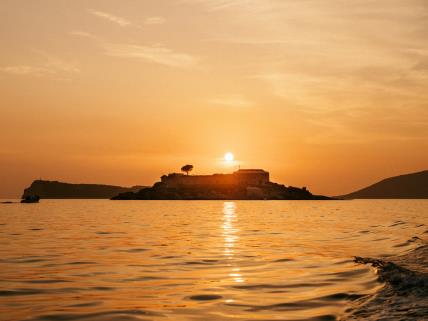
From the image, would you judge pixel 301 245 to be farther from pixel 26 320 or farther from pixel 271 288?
pixel 26 320

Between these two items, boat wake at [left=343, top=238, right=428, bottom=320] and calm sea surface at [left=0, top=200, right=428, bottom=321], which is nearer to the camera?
boat wake at [left=343, top=238, right=428, bottom=320]

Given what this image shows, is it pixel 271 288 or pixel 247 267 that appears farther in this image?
pixel 247 267

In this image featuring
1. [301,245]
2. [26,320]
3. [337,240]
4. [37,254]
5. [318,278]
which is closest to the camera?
[26,320]

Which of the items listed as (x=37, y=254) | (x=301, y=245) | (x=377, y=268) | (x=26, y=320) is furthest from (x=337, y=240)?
(x=26, y=320)

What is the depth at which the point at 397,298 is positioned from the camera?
15352 mm

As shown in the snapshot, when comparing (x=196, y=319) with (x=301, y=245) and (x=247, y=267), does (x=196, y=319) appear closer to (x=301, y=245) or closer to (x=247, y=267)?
(x=247, y=267)

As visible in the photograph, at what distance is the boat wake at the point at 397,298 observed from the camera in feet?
43.4

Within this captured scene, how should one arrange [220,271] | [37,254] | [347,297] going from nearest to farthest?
[347,297]
[220,271]
[37,254]

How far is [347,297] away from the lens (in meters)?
16.1

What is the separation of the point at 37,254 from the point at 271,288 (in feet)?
50.0

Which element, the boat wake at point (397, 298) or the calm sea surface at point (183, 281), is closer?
the boat wake at point (397, 298)

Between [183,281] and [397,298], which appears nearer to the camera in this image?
[397,298]

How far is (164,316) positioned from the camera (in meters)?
13.5

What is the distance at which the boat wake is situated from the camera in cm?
1322
